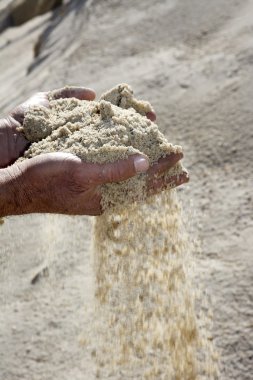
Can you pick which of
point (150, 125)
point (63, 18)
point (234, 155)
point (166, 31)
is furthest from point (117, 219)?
point (63, 18)

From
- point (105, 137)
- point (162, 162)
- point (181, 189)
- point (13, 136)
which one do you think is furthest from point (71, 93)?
point (181, 189)

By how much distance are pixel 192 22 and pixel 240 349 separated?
3.65m

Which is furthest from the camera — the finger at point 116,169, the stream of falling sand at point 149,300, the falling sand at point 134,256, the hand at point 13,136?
the hand at point 13,136

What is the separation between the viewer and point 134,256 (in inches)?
93.9

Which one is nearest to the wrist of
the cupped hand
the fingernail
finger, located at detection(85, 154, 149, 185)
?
the cupped hand

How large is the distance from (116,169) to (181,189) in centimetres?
148

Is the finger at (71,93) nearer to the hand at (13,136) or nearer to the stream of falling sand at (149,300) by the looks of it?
the hand at (13,136)

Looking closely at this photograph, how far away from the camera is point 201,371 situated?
2.48 m

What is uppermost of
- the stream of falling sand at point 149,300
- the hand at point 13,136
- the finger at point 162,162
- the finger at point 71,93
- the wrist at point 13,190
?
the finger at point 71,93

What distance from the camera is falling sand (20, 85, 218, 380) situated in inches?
85.9

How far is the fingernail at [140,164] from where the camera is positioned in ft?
6.63

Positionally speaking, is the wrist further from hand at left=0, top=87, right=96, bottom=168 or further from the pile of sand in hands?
hand at left=0, top=87, right=96, bottom=168

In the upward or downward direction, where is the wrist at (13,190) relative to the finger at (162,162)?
downward

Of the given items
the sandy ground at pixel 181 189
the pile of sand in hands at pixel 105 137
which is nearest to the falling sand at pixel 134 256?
the pile of sand in hands at pixel 105 137
